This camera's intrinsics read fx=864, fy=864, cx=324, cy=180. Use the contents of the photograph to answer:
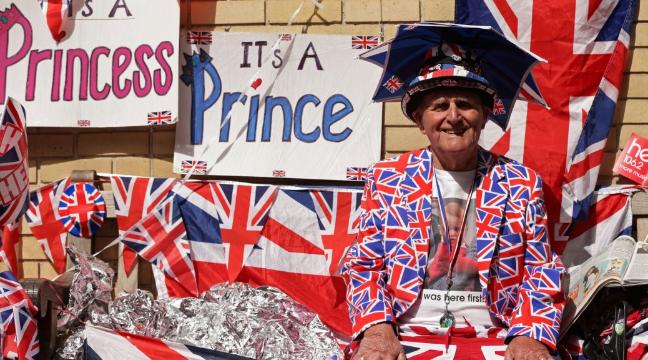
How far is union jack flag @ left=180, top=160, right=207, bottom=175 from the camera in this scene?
4410 millimetres

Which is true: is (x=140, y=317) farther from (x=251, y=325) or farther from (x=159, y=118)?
(x=159, y=118)

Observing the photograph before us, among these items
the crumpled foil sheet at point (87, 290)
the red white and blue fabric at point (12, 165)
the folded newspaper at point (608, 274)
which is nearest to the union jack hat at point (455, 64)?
the folded newspaper at point (608, 274)

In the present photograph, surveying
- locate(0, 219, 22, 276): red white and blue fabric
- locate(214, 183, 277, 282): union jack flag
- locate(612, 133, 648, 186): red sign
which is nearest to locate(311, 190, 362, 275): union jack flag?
locate(214, 183, 277, 282): union jack flag

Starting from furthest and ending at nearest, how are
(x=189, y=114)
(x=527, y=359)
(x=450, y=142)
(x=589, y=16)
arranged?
(x=189, y=114), (x=589, y=16), (x=450, y=142), (x=527, y=359)

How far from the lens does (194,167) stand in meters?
4.41

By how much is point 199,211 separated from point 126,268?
0.49 meters

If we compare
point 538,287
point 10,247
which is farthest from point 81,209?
point 538,287

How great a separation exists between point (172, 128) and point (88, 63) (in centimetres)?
54

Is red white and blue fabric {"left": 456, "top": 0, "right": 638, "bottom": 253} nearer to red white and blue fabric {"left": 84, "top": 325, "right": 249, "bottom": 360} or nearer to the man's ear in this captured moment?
the man's ear

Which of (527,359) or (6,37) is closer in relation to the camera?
(527,359)

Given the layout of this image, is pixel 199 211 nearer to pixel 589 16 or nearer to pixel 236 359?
pixel 236 359

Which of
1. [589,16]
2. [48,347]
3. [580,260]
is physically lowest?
[48,347]

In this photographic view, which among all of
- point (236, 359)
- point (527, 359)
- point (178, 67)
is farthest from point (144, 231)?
point (527, 359)

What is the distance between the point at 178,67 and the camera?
14.5 ft
